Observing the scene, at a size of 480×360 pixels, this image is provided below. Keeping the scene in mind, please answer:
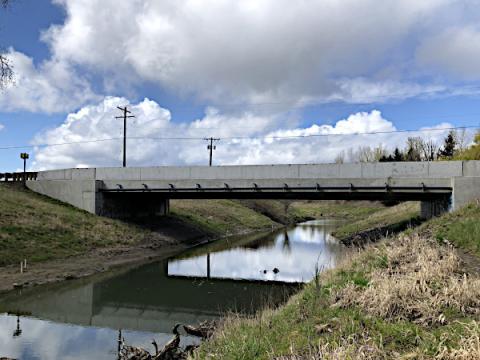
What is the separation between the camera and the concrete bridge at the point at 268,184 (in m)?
37.0

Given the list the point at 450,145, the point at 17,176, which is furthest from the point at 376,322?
the point at 450,145

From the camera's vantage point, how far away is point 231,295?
25.2 m

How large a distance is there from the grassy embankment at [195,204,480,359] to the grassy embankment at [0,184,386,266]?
76.7 ft

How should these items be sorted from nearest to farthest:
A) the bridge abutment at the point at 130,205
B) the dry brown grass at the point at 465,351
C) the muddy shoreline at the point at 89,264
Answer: the dry brown grass at the point at 465,351
the muddy shoreline at the point at 89,264
the bridge abutment at the point at 130,205

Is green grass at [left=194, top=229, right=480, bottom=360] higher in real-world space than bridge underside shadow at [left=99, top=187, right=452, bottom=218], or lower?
lower

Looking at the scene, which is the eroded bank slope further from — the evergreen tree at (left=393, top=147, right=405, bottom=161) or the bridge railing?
the evergreen tree at (left=393, top=147, right=405, bottom=161)

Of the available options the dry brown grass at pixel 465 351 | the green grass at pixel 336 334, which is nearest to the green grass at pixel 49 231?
the green grass at pixel 336 334

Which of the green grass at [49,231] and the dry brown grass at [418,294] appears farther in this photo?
the green grass at [49,231]

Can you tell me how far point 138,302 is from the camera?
933 inches

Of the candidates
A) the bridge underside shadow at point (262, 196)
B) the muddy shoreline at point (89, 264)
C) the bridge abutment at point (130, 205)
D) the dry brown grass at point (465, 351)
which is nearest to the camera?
the dry brown grass at point (465, 351)

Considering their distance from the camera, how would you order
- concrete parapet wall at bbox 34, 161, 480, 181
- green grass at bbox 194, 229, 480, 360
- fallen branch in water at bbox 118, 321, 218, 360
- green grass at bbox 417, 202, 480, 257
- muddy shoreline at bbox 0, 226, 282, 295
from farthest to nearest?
concrete parapet wall at bbox 34, 161, 480, 181 < muddy shoreline at bbox 0, 226, 282, 295 < green grass at bbox 417, 202, 480, 257 < fallen branch in water at bbox 118, 321, 218, 360 < green grass at bbox 194, 229, 480, 360

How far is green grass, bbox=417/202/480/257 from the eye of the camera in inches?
797

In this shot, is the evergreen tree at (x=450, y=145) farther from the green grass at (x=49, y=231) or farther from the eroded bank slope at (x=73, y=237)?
the green grass at (x=49, y=231)

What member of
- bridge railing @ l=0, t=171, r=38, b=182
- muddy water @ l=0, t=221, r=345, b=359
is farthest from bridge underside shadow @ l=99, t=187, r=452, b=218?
bridge railing @ l=0, t=171, r=38, b=182
